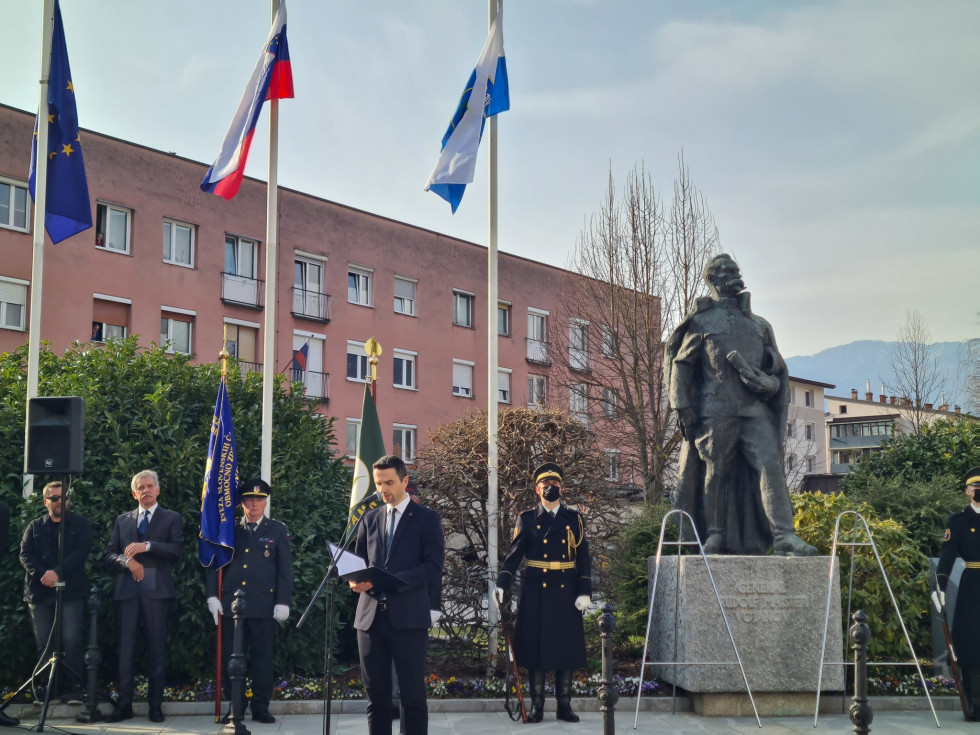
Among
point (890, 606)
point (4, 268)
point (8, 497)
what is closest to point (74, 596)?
point (8, 497)

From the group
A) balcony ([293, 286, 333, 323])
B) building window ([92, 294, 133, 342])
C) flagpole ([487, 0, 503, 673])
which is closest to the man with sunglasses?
flagpole ([487, 0, 503, 673])

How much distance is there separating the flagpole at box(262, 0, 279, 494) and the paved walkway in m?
2.05

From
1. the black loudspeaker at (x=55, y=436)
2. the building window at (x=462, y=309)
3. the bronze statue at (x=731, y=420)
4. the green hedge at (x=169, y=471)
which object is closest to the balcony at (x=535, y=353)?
the building window at (x=462, y=309)

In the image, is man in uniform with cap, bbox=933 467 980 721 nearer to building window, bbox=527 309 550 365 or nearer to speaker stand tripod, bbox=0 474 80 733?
speaker stand tripod, bbox=0 474 80 733

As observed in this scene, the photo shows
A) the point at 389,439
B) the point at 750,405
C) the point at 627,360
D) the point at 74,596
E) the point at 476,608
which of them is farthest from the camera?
the point at 389,439

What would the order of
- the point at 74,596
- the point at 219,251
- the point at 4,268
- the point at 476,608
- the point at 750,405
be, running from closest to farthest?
the point at 74,596 < the point at 750,405 < the point at 476,608 < the point at 4,268 < the point at 219,251

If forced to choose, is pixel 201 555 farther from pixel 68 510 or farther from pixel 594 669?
pixel 594 669

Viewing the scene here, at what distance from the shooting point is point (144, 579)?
9164 millimetres

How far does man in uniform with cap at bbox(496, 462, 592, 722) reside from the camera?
9.16 metres

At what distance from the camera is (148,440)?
1027 cm

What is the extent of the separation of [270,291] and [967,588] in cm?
765

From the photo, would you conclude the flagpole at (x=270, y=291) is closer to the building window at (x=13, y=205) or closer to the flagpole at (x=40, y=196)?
the flagpole at (x=40, y=196)

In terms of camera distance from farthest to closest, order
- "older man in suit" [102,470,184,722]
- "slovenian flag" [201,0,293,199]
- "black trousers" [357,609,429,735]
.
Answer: "slovenian flag" [201,0,293,199]
"older man in suit" [102,470,184,722]
"black trousers" [357,609,429,735]

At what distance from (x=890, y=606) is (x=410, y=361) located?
97.4 feet
